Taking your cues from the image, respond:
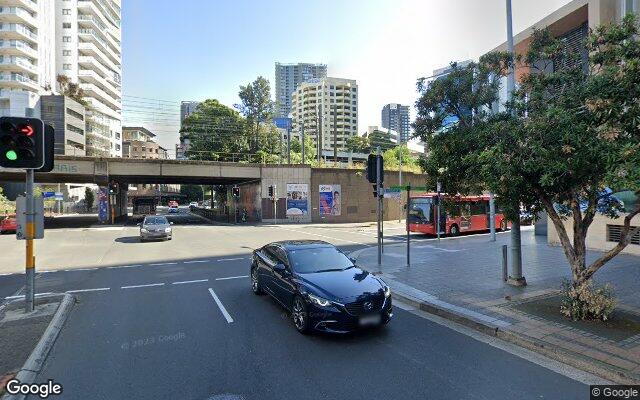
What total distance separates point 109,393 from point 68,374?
93 centimetres

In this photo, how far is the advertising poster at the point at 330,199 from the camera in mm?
37031

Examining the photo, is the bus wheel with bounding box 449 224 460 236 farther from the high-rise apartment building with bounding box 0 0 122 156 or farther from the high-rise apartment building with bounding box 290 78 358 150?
the high-rise apartment building with bounding box 290 78 358 150

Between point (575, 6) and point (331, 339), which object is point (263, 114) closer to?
point (575, 6)

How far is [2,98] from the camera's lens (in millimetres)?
59469

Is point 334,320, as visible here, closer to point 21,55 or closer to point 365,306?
point 365,306

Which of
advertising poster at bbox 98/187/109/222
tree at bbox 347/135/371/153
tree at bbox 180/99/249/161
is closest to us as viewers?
advertising poster at bbox 98/187/109/222

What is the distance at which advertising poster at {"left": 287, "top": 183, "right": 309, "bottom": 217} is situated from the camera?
1435 inches

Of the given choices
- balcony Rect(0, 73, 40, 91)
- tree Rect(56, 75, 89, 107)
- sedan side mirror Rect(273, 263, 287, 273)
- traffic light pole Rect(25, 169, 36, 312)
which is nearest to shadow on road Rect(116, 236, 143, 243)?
traffic light pole Rect(25, 169, 36, 312)

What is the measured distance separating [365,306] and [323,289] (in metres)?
0.73

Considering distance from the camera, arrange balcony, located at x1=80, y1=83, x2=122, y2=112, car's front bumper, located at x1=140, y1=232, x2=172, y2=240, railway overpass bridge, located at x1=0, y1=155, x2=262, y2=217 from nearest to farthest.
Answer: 1. car's front bumper, located at x1=140, y1=232, x2=172, y2=240
2. railway overpass bridge, located at x1=0, y1=155, x2=262, y2=217
3. balcony, located at x1=80, y1=83, x2=122, y2=112

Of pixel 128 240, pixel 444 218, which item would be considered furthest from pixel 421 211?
pixel 128 240

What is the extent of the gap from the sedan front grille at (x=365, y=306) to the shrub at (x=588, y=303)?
130 inches

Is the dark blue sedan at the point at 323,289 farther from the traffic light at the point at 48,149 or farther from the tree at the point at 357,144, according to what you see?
the tree at the point at 357,144

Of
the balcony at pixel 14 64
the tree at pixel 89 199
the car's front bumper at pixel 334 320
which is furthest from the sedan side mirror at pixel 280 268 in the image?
the tree at pixel 89 199
